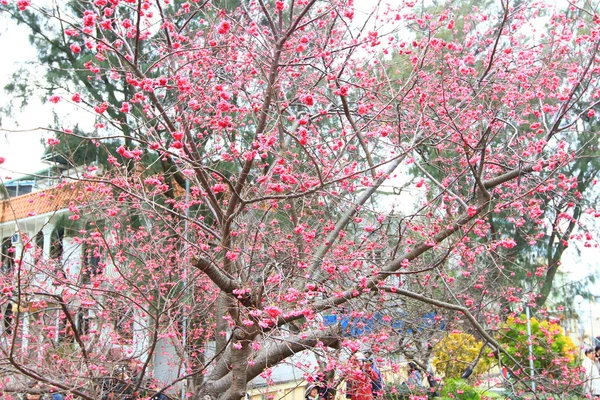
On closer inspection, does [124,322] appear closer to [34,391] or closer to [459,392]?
[34,391]

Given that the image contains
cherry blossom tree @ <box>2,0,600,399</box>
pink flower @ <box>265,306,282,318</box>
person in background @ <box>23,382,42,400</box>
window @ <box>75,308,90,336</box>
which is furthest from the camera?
window @ <box>75,308,90,336</box>

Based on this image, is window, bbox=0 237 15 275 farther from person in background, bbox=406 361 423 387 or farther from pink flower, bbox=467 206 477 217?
person in background, bbox=406 361 423 387

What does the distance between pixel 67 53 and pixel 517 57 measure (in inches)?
296

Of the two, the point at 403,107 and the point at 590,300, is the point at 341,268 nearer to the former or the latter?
the point at 403,107

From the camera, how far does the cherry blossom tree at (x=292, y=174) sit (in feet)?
13.4

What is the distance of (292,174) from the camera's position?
4730 mm

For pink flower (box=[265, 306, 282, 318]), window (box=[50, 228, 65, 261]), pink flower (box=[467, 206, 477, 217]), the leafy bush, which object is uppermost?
window (box=[50, 228, 65, 261])

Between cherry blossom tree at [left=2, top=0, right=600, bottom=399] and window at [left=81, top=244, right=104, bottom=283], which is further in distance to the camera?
window at [left=81, top=244, right=104, bottom=283]

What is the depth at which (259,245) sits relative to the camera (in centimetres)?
557

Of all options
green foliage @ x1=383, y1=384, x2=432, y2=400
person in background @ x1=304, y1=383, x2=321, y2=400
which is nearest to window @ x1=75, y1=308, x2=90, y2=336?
person in background @ x1=304, y1=383, x2=321, y2=400

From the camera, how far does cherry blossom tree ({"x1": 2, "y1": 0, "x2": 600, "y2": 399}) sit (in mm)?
4086

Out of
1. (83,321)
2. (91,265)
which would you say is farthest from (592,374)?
(91,265)

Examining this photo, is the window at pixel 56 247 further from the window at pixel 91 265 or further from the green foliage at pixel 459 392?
the green foliage at pixel 459 392

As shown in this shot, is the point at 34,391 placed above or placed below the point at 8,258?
below
